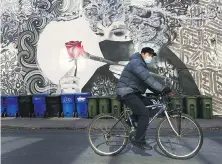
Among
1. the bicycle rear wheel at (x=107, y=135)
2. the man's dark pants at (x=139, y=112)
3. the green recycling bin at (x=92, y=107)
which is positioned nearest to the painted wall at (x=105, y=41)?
the green recycling bin at (x=92, y=107)

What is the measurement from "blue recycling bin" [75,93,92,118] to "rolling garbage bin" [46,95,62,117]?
0.71 m

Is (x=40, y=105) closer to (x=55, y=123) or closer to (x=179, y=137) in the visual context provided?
(x=55, y=123)

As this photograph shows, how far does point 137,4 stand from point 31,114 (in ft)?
19.8

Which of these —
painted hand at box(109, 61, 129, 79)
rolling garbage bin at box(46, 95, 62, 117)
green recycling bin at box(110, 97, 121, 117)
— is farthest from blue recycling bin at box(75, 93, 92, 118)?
painted hand at box(109, 61, 129, 79)

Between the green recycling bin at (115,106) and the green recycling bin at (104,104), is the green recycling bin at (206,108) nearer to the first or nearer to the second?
the green recycling bin at (115,106)

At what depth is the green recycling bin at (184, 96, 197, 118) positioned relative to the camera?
12141 mm

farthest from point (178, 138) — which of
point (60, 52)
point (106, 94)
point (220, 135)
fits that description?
point (60, 52)

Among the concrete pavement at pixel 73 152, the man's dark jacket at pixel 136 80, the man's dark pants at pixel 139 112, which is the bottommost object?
the concrete pavement at pixel 73 152

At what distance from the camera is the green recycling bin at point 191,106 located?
1214 cm

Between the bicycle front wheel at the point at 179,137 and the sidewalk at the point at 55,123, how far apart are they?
4.51 meters

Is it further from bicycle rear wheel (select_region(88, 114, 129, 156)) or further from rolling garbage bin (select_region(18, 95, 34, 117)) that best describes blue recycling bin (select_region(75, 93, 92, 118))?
bicycle rear wheel (select_region(88, 114, 129, 156))

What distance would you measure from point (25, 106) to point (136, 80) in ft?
26.2

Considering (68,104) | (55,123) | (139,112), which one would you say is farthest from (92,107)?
(139,112)

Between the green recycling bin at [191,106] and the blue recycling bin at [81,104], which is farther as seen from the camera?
the blue recycling bin at [81,104]
